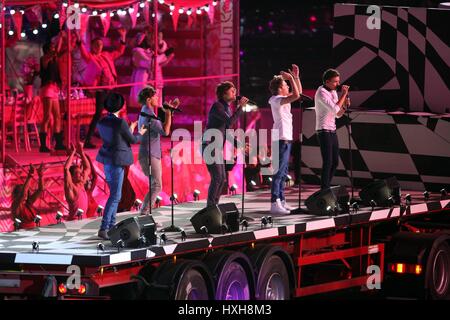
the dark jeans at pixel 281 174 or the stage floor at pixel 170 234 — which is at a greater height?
the dark jeans at pixel 281 174

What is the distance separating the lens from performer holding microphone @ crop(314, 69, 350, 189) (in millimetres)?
15836

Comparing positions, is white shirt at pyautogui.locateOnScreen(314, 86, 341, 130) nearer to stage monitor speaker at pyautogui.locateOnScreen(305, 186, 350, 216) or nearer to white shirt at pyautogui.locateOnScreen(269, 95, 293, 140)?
white shirt at pyautogui.locateOnScreen(269, 95, 293, 140)

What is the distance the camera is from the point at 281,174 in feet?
51.6

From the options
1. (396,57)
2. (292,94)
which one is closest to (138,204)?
(292,94)

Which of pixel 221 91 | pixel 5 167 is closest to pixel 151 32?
pixel 5 167

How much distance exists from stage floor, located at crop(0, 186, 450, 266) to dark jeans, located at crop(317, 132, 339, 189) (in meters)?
0.47

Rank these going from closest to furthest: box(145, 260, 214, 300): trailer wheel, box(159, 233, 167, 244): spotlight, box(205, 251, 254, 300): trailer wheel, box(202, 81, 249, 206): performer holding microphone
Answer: box(145, 260, 214, 300): trailer wheel, box(159, 233, 167, 244): spotlight, box(205, 251, 254, 300): trailer wheel, box(202, 81, 249, 206): performer holding microphone

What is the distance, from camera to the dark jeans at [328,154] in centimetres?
1593

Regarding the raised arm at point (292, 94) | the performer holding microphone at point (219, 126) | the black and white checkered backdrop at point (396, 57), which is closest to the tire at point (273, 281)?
the performer holding microphone at point (219, 126)

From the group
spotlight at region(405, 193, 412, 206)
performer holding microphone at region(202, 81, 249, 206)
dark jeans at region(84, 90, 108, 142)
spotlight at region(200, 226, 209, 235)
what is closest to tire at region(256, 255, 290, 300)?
spotlight at region(200, 226, 209, 235)

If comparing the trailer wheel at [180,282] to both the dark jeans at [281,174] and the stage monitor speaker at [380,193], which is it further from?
the stage monitor speaker at [380,193]

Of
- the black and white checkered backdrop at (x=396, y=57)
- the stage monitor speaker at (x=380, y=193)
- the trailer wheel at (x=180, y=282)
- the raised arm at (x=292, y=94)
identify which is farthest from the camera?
the black and white checkered backdrop at (x=396, y=57)

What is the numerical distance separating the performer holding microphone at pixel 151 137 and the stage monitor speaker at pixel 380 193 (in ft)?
6.84

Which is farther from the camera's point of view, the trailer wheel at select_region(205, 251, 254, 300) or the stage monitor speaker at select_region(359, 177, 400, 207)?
the stage monitor speaker at select_region(359, 177, 400, 207)
